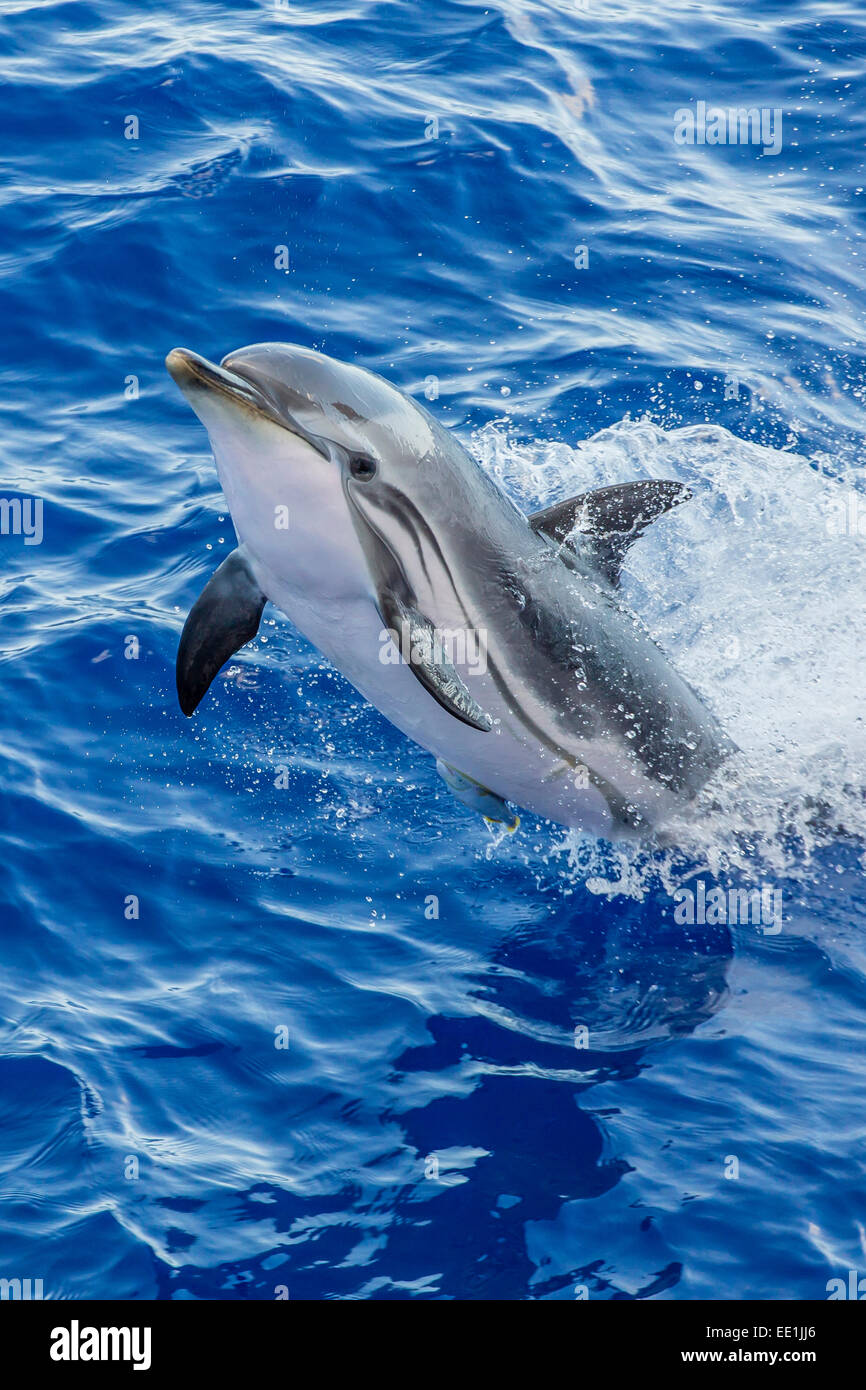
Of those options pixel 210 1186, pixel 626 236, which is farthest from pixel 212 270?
pixel 210 1186

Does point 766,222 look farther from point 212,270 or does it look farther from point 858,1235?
point 858,1235

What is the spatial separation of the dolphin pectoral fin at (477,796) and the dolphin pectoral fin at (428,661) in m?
1.11

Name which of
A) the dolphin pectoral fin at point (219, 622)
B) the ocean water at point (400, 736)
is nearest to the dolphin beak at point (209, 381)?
the dolphin pectoral fin at point (219, 622)

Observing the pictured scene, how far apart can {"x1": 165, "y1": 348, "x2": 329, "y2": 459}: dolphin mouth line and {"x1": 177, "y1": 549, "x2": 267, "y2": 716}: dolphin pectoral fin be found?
90 cm

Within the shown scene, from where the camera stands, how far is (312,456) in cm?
704

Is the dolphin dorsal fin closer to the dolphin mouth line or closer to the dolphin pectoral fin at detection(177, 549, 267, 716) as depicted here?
the dolphin pectoral fin at detection(177, 549, 267, 716)

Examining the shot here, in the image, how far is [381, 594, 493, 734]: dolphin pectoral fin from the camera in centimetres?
725

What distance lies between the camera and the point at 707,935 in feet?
29.0

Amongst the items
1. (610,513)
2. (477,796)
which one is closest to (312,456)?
(610,513)

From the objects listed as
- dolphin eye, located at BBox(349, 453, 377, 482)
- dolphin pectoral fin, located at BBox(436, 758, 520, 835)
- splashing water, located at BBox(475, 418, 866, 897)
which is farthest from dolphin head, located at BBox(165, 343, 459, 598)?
splashing water, located at BBox(475, 418, 866, 897)

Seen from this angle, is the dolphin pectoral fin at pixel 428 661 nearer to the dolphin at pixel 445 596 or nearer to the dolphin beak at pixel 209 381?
the dolphin at pixel 445 596

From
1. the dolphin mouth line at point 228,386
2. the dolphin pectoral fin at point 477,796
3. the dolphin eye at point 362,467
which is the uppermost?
the dolphin mouth line at point 228,386

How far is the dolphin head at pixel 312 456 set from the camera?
271 inches
